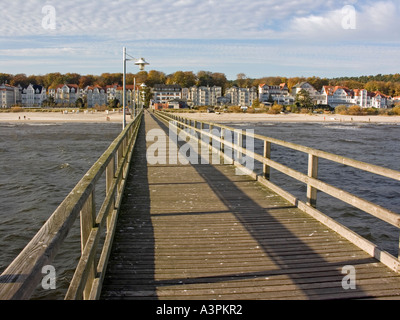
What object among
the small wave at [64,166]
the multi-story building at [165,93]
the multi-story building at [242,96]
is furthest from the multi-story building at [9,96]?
the small wave at [64,166]

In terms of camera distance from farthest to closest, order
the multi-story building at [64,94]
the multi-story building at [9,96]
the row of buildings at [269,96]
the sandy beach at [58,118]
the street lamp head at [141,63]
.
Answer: the row of buildings at [269,96] < the multi-story building at [64,94] < the multi-story building at [9,96] < the sandy beach at [58,118] < the street lamp head at [141,63]

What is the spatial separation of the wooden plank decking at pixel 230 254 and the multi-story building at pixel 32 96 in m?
148

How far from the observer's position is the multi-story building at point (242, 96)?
527ft

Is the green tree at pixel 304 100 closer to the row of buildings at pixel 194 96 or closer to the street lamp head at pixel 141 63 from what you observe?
the row of buildings at pixel 194 96

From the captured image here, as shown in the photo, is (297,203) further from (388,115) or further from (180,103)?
(180,103)

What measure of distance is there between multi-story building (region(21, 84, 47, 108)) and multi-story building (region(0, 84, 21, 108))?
2030mm

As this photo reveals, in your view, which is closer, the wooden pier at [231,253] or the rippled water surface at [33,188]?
the wooden pier at [231,253]

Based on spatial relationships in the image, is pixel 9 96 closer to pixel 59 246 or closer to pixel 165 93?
pixel 165 93

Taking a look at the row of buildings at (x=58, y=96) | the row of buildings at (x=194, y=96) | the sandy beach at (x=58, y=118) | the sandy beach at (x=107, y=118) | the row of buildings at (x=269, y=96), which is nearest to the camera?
the sandy beach at (x=58, y=118)

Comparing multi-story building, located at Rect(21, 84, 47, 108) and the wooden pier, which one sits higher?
multi-story building, located at Rect(21, 84, 47, 108)

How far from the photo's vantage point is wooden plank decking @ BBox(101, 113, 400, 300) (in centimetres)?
357

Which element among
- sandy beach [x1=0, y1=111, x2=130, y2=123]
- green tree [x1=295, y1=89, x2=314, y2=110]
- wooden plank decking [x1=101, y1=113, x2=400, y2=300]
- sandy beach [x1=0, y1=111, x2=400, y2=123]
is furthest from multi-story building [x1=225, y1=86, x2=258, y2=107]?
wooden plank decking [x1=101, y1=113, x2=400, y2=300]

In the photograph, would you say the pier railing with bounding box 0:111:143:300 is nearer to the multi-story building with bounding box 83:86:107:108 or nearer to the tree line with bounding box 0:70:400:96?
the multi-story building with bounding box 83:86:107:108

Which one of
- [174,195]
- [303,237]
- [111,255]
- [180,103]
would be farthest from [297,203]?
[180,103]
